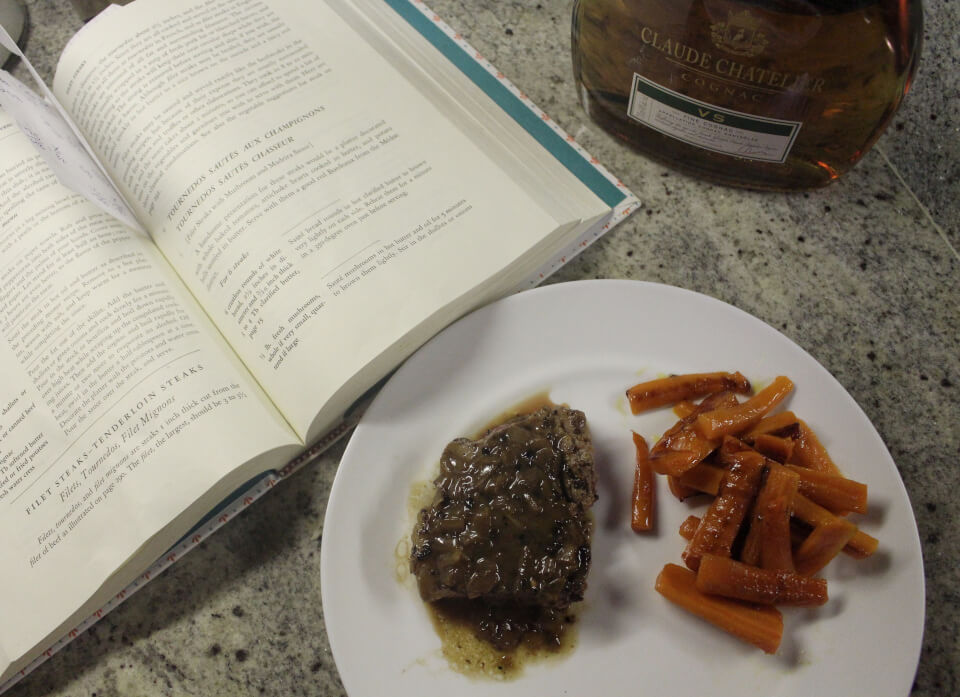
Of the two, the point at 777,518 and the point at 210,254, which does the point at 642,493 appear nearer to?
the point at 777,518

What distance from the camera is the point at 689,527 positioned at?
669 millimetres

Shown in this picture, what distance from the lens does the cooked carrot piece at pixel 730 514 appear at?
644 mm

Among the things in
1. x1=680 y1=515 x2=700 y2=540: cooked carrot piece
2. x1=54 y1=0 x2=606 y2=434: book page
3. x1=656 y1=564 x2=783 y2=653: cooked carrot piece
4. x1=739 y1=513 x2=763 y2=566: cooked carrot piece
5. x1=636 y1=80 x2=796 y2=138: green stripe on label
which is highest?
x1=636 y1=80 x2=796 y2=138: green stripe on label

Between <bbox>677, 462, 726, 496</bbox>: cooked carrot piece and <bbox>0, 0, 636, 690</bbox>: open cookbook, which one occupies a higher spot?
<bbox>0, 0, 636, 690</bbox>: open cookbook

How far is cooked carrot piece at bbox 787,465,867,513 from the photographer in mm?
625

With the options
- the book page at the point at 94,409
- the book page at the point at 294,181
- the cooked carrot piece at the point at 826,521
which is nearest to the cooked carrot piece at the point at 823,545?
the cooked carrot piece at the point at 826,521

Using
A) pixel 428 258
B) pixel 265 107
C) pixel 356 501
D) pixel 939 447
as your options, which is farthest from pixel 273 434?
pixel 939 447

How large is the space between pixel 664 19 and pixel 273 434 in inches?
21.3

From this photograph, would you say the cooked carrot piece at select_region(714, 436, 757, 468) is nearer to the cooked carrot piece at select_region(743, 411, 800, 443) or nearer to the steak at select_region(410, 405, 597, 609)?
the cooked carrot piece at select_region(743, 411, 800, 443)

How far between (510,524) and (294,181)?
0.42 meters

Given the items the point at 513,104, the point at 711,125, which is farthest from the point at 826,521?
the point at 513,104

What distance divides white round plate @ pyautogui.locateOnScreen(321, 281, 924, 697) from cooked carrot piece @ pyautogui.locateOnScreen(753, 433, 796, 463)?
0.12 feet

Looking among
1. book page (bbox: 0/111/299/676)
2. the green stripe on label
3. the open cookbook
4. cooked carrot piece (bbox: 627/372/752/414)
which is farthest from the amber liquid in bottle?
book page (bbox: 0/111/299/676)

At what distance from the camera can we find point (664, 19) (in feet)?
2.18
